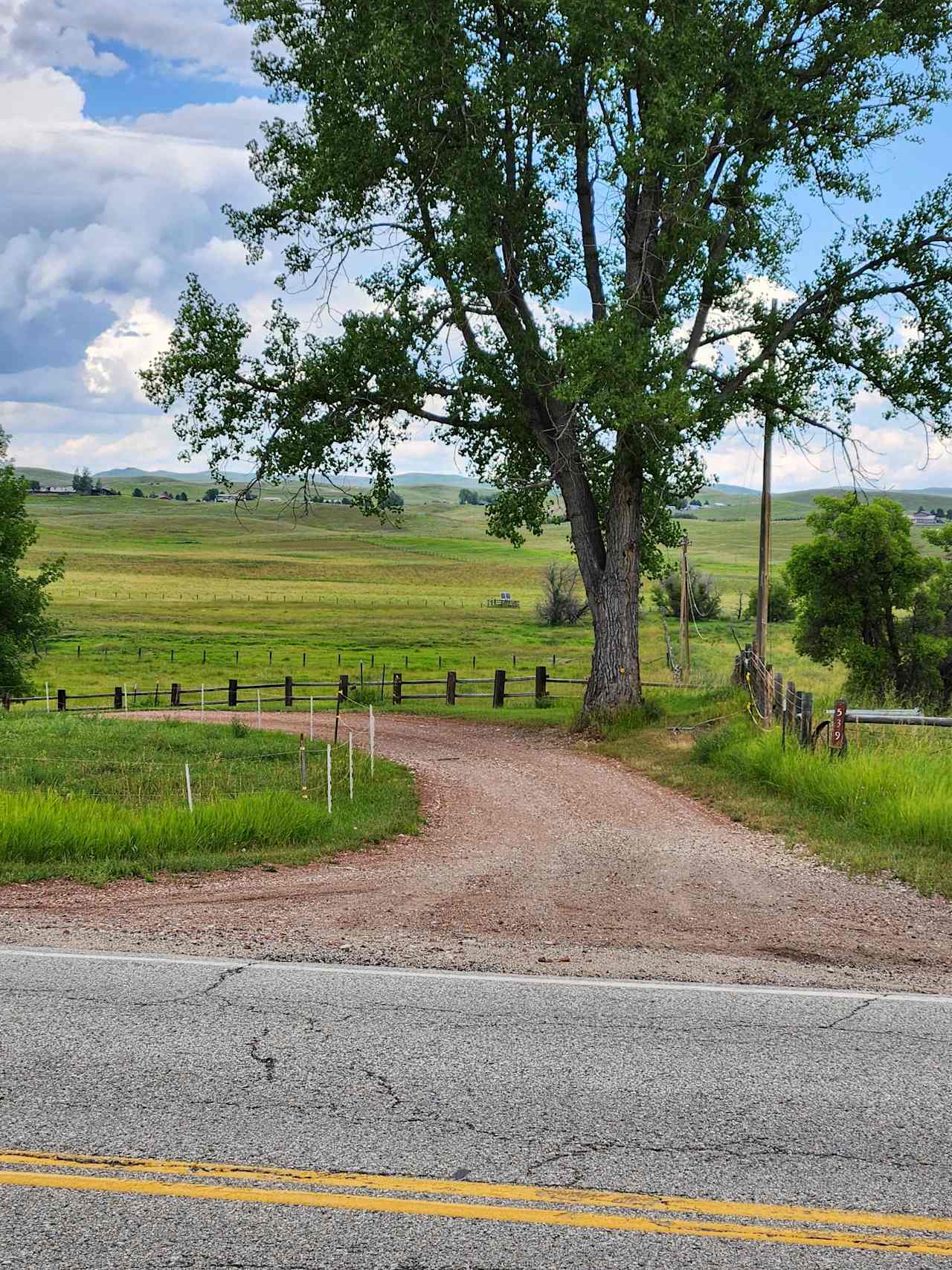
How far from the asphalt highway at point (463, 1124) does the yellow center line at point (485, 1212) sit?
1 centimetres

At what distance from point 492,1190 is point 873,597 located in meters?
42.6

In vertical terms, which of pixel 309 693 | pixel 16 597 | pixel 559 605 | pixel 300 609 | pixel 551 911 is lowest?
pixel 309 693

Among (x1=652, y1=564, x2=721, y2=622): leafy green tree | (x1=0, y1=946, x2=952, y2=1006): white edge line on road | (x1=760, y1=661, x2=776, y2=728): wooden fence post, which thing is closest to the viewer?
(x1=0, y1=946, x2=952, y2=1006): white edge line on road

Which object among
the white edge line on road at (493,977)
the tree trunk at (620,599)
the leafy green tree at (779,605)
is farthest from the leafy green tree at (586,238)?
the leafy green tree at (779,605)

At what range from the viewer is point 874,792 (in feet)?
46.8

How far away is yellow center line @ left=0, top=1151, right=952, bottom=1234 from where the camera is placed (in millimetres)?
4832

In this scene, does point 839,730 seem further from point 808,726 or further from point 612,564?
point 612,564

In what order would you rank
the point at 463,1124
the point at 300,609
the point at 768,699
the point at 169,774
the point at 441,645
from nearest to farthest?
the point at 463,1124
the point at 169,774
the point at 768,699
the point at 441,645
the point at 300,609

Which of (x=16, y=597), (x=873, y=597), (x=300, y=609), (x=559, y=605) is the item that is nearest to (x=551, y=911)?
(x=873, y=597)

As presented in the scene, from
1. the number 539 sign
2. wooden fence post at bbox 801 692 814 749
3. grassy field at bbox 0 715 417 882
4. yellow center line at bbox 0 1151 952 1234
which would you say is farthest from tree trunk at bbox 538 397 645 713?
yellow center line at bbox 0 1151 952 1234

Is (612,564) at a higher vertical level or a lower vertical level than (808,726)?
higher

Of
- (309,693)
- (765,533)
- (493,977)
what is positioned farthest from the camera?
(309,693)

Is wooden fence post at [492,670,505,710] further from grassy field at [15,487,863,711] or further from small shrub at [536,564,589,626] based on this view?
small shrub at [536,564,589,626]

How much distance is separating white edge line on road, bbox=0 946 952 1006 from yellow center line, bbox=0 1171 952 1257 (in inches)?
121
